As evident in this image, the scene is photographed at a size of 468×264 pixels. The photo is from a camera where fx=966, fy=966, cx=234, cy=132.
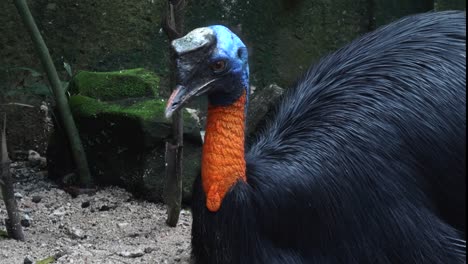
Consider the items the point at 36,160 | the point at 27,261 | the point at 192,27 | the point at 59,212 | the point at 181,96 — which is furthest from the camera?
the point at 192,27

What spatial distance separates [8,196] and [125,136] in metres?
0.77

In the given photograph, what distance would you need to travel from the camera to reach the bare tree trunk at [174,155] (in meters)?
3.91

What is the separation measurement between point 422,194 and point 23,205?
2.03 meters

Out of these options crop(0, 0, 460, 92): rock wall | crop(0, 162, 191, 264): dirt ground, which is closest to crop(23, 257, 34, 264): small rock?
crop(0, 162, 191, 264): dirt ground

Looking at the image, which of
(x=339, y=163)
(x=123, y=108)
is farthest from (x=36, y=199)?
(x=339, y=163)

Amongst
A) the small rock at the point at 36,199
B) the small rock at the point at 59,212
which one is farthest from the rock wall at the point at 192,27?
the small rock at the point at 59,212

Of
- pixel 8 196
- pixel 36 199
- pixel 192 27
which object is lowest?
pixel 36 199

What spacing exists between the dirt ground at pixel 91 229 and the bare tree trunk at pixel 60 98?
5.4 inches

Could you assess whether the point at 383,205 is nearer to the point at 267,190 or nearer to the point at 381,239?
the point at 381,239

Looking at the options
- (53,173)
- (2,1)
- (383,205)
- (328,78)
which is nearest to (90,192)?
(53,173)

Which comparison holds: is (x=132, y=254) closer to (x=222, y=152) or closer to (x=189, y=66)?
(x=222, y=152)

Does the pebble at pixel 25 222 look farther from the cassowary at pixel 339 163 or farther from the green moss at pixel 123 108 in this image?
the cassowary at pixel 339 163

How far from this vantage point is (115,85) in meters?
4.75

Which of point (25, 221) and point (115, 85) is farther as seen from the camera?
point (115, 85)
